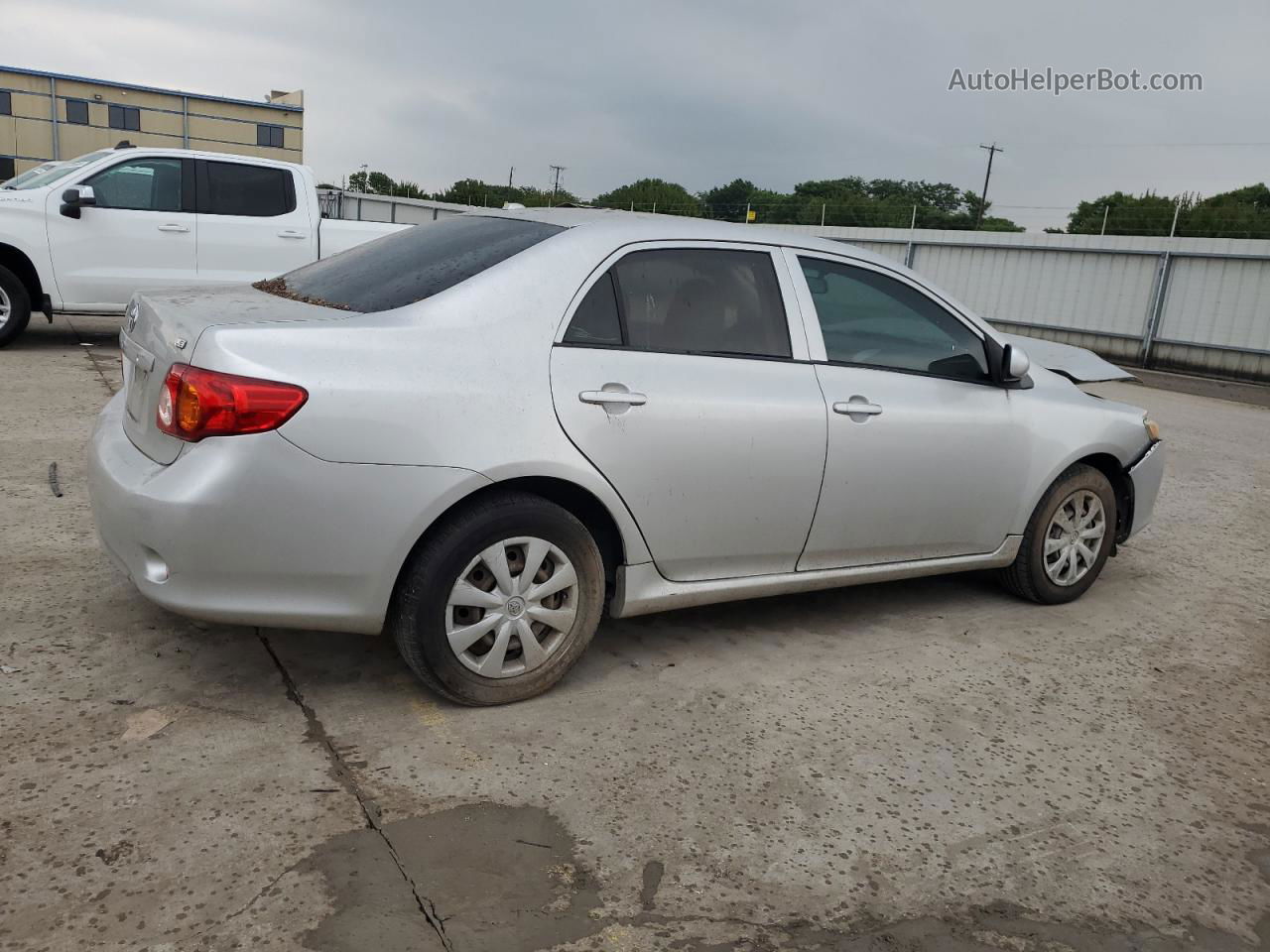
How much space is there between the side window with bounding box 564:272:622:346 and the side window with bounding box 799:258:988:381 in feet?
2.89

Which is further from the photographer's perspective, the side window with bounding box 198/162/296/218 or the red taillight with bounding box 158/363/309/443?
the side window with bounding box 198/162/296/218

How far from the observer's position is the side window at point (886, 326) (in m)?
4.02

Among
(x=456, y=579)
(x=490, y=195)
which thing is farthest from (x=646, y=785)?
(x=490, y=195)

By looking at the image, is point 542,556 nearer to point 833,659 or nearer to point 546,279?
point 546,279

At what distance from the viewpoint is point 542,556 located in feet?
10.8

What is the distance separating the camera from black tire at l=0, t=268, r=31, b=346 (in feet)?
29.6

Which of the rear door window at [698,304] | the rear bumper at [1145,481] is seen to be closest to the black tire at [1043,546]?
the rear bumper at [1145,481]

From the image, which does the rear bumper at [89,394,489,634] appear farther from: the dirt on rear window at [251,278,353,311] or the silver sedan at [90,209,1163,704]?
the dirt on rear window at [251,278,353,311]

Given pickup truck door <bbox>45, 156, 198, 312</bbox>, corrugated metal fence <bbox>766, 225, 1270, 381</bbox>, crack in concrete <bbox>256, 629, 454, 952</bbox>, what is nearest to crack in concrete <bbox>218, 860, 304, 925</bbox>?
crack in concrete <bbox>256, 629, 454, 952</bbox>

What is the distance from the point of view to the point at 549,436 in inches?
128

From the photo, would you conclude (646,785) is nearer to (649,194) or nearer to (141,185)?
(141,185)

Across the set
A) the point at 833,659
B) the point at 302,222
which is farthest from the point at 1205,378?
the point at 833,659

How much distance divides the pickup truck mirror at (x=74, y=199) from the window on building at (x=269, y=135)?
119 ft

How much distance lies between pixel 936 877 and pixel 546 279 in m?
2.07
